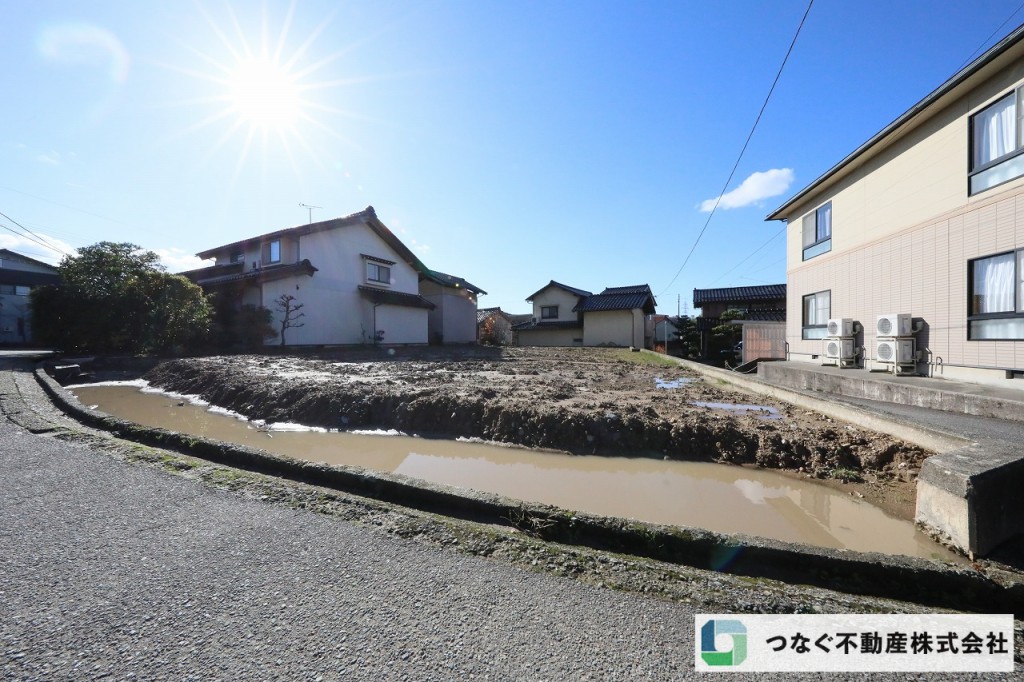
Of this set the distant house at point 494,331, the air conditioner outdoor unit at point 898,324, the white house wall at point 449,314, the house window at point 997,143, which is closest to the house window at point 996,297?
the air conditioner outdoor unit at point 898,324

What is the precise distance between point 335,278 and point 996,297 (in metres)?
17.7

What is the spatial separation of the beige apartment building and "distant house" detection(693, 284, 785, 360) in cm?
716

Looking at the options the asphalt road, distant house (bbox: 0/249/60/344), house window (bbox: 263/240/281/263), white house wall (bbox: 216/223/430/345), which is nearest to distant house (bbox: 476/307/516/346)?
white house wall (bbox: 216/223/430/345)

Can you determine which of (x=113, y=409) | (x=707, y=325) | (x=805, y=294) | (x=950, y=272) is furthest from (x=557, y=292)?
(x=113, y=409)

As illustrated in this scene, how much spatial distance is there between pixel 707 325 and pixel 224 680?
17708 millimetres

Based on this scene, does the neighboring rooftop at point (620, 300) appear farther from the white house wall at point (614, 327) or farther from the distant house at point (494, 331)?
the distant house at point (494, 331)

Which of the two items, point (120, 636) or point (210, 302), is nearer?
point (120, 636)

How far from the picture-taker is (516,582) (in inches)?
64.2

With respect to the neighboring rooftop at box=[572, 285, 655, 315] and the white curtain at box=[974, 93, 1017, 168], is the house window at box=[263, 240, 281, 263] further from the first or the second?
the white curtain at box=[974, 93, 1017, 168]

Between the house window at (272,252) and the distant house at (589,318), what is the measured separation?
14171 mm

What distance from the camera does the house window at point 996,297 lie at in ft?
17.5

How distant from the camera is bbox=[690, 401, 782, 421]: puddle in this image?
498cm

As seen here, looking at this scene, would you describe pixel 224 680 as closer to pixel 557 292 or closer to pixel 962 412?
pixel 962 412

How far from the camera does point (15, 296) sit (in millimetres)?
22219
